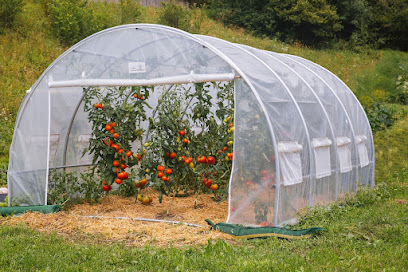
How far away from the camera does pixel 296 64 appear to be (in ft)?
25.9

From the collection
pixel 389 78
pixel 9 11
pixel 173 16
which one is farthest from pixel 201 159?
pixel 389 78

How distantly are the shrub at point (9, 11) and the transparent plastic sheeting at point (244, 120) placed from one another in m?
8.86

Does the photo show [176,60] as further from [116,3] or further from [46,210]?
[116,3]

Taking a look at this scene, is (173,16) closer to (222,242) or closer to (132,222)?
(132,222)

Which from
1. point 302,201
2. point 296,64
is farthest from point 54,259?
point 296,64

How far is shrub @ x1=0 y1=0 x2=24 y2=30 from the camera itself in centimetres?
1508

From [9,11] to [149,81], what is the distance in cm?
1054

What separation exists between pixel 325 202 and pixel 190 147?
203 centimetres

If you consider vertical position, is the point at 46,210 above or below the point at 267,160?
below

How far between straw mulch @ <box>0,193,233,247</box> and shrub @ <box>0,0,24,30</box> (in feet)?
32.6

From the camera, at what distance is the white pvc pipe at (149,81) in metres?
6.09

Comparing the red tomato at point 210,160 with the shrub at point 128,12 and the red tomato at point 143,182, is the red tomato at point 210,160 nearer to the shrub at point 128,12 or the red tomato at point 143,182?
the red tomato at point 143,182

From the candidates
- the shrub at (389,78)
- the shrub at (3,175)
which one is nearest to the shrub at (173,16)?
the shrub at (389,78)

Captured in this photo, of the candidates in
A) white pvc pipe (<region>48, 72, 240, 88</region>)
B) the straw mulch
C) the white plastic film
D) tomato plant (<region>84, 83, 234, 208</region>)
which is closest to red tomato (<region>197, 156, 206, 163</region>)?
tomato plant (<region>84, 83, 234, 208</region>)
